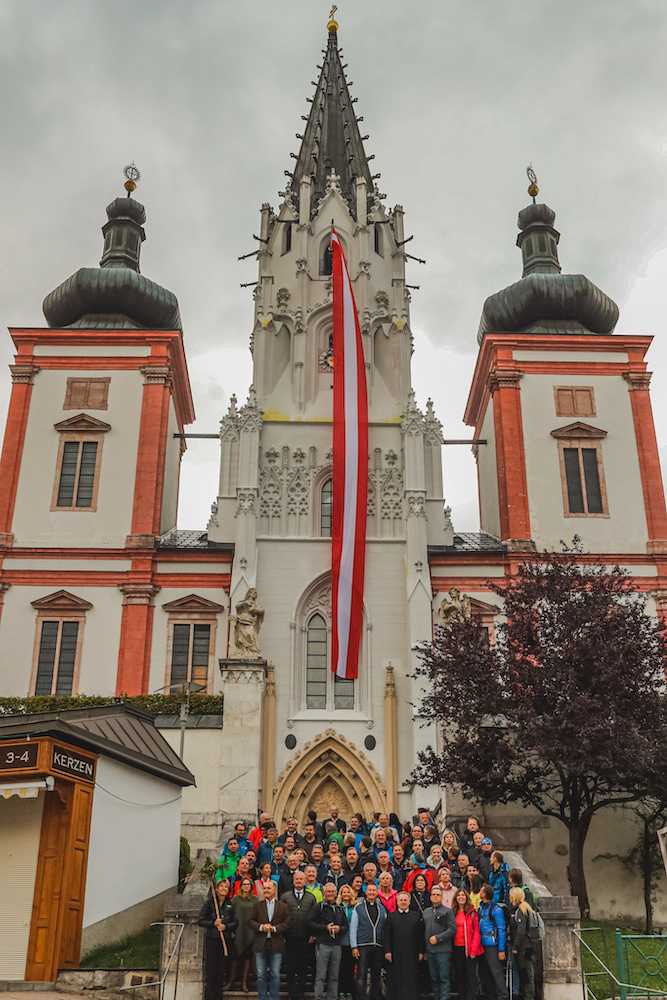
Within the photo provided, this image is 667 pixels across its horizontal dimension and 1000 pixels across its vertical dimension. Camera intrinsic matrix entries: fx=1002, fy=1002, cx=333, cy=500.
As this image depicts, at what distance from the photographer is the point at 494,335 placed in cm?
3388

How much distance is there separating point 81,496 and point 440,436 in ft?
37.3

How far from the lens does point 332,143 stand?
38.7 metres

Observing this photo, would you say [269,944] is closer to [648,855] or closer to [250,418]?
[648,855]

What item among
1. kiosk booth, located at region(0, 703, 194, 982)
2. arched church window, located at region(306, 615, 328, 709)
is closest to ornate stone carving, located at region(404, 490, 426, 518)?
arched church window, located at region(306, 615, 328, 709)

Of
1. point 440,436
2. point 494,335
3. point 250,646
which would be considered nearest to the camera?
point 250,646

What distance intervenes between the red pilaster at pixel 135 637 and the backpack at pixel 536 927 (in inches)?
704

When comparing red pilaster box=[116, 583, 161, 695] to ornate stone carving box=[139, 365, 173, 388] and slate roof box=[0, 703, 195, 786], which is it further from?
slate roof box=[0, 703, 195, 786]

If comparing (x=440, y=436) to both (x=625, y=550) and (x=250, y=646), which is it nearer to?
(x=625, y=550)

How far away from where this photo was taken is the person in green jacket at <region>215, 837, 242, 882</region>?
12289mm

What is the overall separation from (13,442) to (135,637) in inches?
307

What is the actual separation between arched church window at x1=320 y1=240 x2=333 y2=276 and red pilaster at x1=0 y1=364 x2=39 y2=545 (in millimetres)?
10150

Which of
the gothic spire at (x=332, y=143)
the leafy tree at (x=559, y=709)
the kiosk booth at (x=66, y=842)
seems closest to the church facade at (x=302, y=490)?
the gothic spire at (x=332, y=143)

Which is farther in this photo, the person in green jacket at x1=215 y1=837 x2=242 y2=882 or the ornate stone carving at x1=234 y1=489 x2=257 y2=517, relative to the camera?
the ornate stone carving at x1=234 y1=489 x2=257 y2=517

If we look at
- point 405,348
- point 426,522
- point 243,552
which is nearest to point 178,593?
point 243,552
